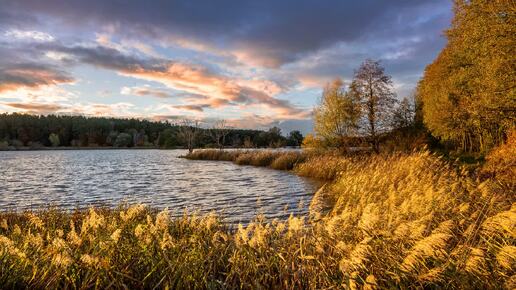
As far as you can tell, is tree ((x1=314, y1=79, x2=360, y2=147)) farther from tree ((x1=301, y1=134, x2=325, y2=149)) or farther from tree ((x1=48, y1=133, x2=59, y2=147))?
tree ((x1=48, y1=133, x2=59, y2=147))

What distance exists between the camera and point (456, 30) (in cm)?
3572

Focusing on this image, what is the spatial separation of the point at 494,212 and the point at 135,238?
8.54 metres

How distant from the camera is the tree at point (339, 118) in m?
43.7

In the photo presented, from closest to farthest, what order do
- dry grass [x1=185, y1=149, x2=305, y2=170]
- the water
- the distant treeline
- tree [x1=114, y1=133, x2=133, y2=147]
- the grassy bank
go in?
the grassy bank → the water → dry grass [x1=185, y1=149, x2=305, y2=170] → the distant treeline → tree [x1=114, y1=133, x2=133, y2=147]

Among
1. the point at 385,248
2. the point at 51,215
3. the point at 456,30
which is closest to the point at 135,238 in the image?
the point at 385,248

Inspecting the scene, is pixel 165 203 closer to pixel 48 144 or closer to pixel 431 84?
pixel 431 84

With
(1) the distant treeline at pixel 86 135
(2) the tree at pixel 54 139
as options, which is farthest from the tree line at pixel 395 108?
(2) the tree at pixel 54 139

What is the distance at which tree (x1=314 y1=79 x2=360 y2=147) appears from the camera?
43.7 meters

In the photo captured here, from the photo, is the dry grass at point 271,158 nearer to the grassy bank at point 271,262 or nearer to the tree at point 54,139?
the grassy bank at point 271,262

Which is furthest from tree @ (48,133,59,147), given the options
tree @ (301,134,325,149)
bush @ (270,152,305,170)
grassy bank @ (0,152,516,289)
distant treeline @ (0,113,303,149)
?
grassy bank @ (0,152,516,289)

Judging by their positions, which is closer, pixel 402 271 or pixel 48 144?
pixel 402 271

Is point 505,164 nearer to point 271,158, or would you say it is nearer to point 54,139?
point 271,158

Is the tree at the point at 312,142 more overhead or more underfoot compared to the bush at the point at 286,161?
more overhead

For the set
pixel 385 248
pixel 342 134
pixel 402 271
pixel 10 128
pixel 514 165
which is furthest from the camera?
pixel 10 128
